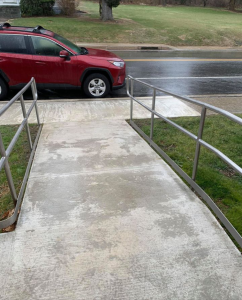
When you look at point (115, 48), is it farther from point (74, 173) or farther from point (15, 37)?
point (74, 173)

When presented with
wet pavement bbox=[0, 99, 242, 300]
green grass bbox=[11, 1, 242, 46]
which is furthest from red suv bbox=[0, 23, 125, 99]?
green grass bbox=[11, 1, 242, 46]

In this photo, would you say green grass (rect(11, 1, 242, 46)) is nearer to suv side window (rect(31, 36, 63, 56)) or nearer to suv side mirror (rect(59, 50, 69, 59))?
suv side window (rect(31, 36, 63, 56))

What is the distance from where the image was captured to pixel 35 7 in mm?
24469

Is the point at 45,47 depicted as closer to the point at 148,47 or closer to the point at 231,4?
the point at 148,47

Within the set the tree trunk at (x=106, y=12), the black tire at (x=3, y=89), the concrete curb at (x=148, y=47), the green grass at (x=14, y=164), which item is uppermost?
the tree trunk at (x=106, y=12)

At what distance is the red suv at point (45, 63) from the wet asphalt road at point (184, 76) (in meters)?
0.73

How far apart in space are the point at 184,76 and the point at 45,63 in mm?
5598

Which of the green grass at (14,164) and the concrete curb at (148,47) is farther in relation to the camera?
the concrete curb at (148,47)

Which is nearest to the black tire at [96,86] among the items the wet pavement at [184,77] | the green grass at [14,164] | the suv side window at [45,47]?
the wet pavement at [184,77]

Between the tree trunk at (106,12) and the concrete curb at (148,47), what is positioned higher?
the tree trunk at (106,12)

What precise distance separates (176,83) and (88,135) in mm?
5379

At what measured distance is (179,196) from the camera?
2910 millimetres

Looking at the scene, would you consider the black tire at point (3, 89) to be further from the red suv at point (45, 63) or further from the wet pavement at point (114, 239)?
the wet pavement at point (114, 239)

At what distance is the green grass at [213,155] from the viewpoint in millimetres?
2971
